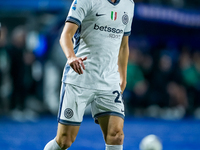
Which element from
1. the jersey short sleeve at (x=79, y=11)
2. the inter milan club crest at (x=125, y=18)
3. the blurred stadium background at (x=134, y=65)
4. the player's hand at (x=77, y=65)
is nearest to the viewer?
the player's hand at (x=77, y=65)

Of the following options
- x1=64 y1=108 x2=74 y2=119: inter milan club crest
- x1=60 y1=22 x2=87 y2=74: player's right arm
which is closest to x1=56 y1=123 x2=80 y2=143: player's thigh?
x1=64 y1=108 x2=74 y2=119: inter milan club crest

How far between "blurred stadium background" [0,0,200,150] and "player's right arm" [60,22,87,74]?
6404 millimetres

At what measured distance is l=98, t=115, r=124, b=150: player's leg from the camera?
451cm

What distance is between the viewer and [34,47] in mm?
12750

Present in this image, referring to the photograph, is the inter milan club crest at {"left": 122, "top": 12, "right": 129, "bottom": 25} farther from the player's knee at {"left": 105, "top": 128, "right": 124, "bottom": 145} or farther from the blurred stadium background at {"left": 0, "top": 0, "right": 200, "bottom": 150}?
the blurred stadium background at {"left": 0, "top": 0, "right": 200, "bottom": 150}

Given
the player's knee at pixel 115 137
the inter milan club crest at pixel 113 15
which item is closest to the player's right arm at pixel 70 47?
the inter milan club crest at pixel 113 15

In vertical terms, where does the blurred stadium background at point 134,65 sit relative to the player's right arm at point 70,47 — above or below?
above

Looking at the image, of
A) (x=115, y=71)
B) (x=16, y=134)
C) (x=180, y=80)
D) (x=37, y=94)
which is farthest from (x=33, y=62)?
(x=115, y=71)

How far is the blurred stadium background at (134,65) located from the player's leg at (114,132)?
19.5 feet

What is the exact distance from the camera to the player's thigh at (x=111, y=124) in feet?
14.9

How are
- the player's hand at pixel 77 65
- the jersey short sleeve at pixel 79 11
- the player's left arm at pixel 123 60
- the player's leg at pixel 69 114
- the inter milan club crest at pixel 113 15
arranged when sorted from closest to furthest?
the player's hand at pixel 77 65, the jersey short sleeve at pixel 79 11, the player's leg at pixel 69 114, the inter milan club crest at pixel 113 15, the player's left arm at pixel 123 60

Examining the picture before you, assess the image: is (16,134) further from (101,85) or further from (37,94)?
(101,85)

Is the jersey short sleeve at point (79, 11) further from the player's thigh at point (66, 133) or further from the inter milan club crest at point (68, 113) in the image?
the player's thigh at point (66, 133)

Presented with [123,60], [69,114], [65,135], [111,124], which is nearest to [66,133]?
[65,135]
